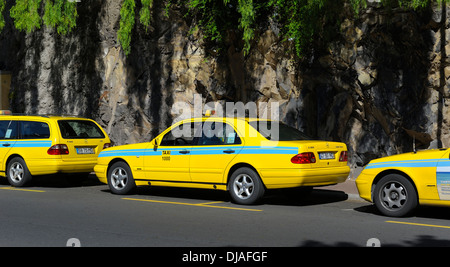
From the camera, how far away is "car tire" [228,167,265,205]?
1084 centimetres

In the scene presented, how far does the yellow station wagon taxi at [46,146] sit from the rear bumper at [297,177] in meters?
5.20

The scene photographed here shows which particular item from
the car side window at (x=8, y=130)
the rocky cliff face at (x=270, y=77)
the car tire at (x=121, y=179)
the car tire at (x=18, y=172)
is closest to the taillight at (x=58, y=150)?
the car tire at (x=18, y=172)

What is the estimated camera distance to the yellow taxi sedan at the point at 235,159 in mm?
10578

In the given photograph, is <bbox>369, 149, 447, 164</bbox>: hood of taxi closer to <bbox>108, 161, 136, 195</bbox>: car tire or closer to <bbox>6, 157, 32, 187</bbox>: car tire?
<bbox>108, 161, 136, 195</bbox>: car tire

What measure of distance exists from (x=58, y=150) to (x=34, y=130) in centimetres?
93

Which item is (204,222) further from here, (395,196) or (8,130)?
(8,130)

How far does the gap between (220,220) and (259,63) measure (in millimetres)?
9046

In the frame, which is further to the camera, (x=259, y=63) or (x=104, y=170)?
(x=259, y=63)

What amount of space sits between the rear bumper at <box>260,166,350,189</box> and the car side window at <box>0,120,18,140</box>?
6.76 meters

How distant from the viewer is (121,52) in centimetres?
2123

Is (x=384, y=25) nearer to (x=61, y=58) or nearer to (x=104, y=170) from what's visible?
(x=104, y=170)

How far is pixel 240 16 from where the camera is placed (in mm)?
17953

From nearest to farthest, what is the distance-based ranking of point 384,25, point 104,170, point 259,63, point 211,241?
point 211,241 < point 104,170 < point 384,25 < point 259,63
